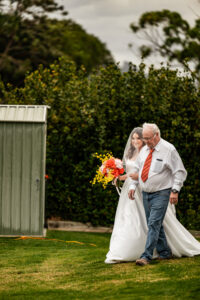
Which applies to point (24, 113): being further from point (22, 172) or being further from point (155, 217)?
point (155, 217)

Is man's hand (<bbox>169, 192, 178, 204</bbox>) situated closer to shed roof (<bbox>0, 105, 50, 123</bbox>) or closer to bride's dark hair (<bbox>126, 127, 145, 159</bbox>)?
bride's dark hair (<bbox>126, 127, 145, 159</bbox>)

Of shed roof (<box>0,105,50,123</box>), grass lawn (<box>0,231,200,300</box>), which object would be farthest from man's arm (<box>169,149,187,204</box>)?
shed roof (<box>0,105,50,123</box>)

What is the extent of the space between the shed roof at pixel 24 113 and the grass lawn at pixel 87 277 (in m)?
2.65

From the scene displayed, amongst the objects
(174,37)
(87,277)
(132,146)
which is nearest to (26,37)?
(174,37)

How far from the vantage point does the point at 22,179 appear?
10.3m

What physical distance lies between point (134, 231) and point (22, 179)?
354 centimetres

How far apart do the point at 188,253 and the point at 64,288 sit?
2319mm

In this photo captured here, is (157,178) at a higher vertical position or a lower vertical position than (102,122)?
lower

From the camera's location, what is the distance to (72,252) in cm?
852

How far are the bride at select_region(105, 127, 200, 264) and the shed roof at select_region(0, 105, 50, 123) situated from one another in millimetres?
2870

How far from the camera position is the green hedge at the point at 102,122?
11.1m

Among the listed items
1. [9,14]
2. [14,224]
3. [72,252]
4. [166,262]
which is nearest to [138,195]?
[166,262]

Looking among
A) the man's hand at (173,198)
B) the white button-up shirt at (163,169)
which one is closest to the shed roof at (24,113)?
the white button-up shirt at (163,169)

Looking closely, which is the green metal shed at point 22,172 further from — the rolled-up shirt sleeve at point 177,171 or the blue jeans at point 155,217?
the rolled-up shirt sleeve at point 177,171
